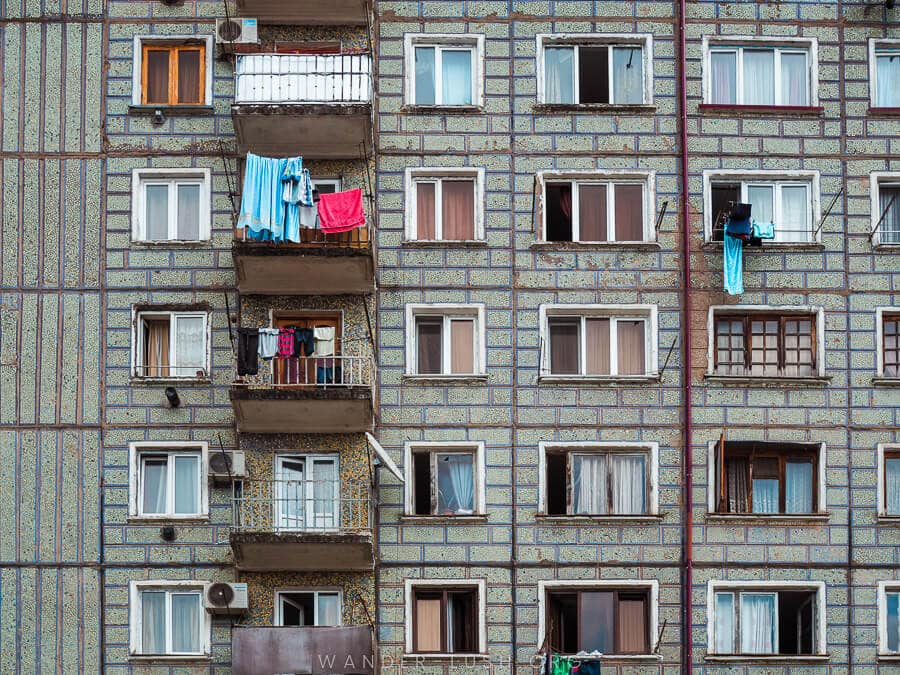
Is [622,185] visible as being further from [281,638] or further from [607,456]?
[281,638]

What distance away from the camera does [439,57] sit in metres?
37.1

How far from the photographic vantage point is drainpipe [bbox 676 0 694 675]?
34969 millimetres

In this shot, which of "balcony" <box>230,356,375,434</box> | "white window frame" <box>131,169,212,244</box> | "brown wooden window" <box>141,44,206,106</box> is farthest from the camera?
"brown wooden window" <box>141,44,206,106</box>

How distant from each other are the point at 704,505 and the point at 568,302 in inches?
194

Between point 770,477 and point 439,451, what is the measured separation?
6.74 metres

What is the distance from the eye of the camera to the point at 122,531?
35125 millimetres

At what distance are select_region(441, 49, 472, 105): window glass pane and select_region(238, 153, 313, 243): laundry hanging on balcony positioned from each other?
3.82m

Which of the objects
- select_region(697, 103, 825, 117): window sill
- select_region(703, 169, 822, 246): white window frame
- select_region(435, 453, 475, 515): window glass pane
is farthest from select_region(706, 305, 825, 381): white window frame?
select_region(435, 453, 475, 515): window glass pane

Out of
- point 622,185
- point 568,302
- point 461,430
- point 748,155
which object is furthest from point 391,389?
point 748,155

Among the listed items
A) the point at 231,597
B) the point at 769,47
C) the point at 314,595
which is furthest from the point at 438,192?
the point at 231,597

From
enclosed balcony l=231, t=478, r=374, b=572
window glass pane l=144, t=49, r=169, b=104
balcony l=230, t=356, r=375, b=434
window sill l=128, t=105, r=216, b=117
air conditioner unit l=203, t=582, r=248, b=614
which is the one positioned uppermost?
window glass pane l=144, t=49, r=169, b=104

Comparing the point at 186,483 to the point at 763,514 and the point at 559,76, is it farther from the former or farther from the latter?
the point at 763,514

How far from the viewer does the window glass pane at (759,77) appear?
37.1 meters

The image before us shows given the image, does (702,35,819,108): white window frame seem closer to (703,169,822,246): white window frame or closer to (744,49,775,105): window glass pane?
(744,49,775,105): window glass pane
